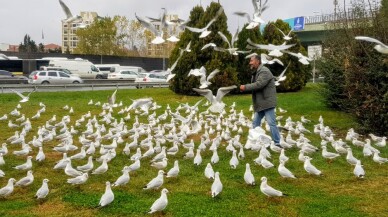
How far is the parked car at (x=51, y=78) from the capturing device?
34.6 m

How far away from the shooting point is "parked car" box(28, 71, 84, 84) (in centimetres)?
3459

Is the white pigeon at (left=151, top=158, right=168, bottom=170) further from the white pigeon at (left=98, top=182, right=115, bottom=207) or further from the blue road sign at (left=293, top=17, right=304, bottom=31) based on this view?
the blue road sign at (left=293, top=17, right=304, bottom=31)

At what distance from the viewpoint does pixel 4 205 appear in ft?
21.3

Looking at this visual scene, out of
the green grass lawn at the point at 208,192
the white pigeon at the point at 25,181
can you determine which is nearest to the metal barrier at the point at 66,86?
the green grass lawn at the point at 208,192

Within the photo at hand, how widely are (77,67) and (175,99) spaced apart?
28240 millimetres

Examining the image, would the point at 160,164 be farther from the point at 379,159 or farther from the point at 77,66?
the point at 77,66

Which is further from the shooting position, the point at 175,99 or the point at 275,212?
the point at 175,99

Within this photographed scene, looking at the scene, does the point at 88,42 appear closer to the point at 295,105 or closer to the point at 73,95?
the point at 73,95

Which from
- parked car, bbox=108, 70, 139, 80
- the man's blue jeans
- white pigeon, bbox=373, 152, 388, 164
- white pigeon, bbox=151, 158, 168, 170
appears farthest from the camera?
parked car, bbox=108, 70, 139, 80

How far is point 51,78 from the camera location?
3538 centimetres

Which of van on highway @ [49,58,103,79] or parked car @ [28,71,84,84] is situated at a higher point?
van on highway @ [49,58,103,79]

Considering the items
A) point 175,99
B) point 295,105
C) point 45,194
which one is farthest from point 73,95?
point 45,194

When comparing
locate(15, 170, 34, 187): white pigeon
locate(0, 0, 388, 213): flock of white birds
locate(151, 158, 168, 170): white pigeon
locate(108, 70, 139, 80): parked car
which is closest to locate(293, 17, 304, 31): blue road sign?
locate(108, 70, 139, 80): parked car

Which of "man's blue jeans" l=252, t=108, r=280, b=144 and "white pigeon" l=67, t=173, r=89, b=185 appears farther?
"man's blue jeans" l=252, t=108, r=280, b=144
